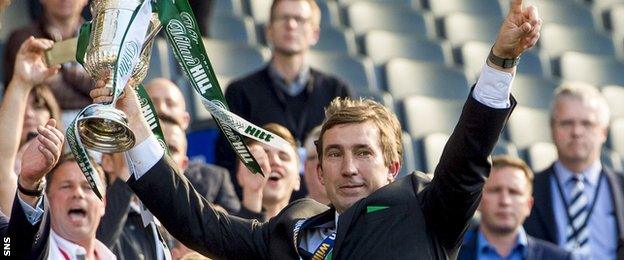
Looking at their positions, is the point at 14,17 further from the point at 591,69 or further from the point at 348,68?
the point at 591,69

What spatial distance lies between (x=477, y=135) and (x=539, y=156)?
5.35 metres

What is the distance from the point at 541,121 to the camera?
35.1 ft

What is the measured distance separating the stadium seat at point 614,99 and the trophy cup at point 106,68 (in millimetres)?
6625

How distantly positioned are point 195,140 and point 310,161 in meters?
1.28

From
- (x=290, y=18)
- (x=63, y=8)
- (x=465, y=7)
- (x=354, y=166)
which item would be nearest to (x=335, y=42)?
(x=465, y=7)

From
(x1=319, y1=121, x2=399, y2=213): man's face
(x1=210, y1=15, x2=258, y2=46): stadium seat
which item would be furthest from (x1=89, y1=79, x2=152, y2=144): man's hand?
(x1=210, y1=15, x2=258, y2=46): stadium seat

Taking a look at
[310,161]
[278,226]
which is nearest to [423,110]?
[310,161]

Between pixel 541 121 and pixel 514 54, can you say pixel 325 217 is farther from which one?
pixel 541 121

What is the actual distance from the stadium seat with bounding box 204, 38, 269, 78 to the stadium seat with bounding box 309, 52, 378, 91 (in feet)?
1.54

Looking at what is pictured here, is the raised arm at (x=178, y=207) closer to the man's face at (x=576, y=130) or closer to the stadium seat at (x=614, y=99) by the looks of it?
the man's face at (x=576, y=130)

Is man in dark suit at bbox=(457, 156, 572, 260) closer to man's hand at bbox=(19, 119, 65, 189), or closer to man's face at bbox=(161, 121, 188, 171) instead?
man's face at bbox=(161, 121, 188, 171)

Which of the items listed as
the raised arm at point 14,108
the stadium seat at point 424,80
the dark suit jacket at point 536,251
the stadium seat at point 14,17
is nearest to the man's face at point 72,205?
the raised arm at point 14,108

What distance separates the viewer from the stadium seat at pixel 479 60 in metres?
11.4

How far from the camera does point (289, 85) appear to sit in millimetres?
8594
